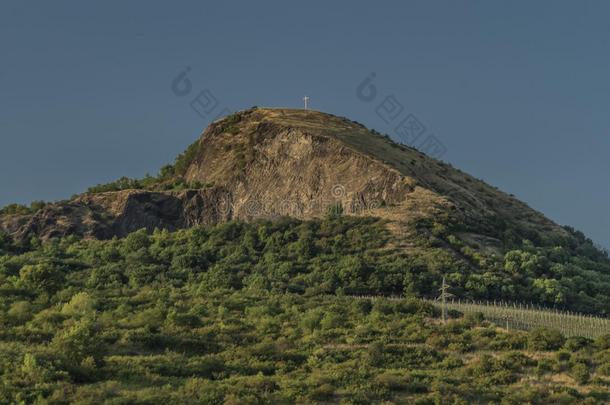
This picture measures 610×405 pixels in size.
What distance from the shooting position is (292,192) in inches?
3728

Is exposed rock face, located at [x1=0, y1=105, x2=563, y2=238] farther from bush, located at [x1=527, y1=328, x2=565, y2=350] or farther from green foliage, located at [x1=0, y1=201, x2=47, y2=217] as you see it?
bush, located at [x1=527, y1=328, x2=565, y2=350]

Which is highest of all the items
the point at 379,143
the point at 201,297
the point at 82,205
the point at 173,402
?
the point at 379,143

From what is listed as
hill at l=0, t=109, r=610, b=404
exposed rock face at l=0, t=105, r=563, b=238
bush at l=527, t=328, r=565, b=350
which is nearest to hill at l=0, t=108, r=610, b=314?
exposed rock face at l=0, t=105, r=563, b=238

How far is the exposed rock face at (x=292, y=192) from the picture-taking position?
90812 mm

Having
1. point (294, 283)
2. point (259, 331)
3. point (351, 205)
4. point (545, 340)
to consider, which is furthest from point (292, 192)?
point (545, 340)

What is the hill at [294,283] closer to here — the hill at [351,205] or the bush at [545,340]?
the bush at [545,340]

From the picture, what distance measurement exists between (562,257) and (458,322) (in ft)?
133

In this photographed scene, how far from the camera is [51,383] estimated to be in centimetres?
3253

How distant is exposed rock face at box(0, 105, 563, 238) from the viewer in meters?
90.8

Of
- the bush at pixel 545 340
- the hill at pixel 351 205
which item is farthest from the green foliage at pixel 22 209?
the bush at pixel 545 340

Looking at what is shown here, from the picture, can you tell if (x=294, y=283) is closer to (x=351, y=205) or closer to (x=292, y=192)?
(x=351, y=205)

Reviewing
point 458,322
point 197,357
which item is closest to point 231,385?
point 197,357

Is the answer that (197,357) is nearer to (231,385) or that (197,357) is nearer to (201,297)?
(231,385)

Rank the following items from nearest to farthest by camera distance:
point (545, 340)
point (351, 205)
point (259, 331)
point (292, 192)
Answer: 1. point (545, 340)
2. point (259, 331)
3. point (351, 205)
4. point (292, 192)
